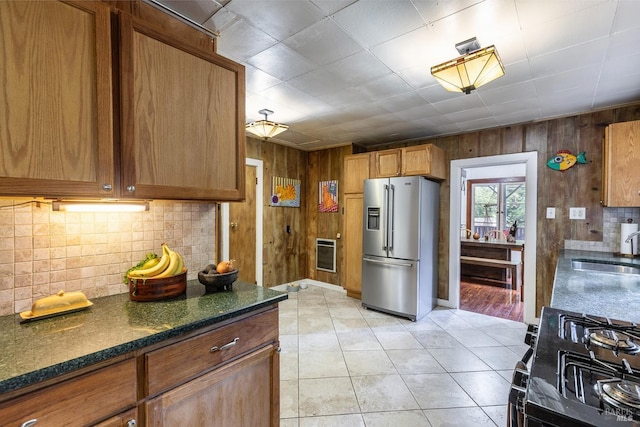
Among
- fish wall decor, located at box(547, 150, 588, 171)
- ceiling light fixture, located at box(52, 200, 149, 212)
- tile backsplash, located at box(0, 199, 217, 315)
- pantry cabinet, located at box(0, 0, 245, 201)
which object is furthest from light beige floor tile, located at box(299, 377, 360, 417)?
fish wall decor, located at box(547, 150, 588, 171)

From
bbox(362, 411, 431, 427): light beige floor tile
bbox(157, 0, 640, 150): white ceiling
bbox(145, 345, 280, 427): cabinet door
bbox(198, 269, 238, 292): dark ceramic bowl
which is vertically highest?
bbox(157, 0, 640, 150): white ceiling

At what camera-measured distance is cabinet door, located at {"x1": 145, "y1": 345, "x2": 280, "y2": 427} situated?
112cm

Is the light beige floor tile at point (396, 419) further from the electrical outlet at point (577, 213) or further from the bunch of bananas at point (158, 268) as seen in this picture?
the electrical outlet at point (577, 213)

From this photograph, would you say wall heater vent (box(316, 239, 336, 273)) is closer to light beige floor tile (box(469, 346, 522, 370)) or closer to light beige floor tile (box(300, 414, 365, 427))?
light beige floor tile (box(469, 346, 522, 370))

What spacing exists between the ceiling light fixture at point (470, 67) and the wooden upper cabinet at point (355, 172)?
211cm

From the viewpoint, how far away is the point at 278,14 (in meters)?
1.64

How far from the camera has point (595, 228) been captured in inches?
122

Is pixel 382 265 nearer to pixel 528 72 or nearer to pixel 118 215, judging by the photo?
pixel 528 72

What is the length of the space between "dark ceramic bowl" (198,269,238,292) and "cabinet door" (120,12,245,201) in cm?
42

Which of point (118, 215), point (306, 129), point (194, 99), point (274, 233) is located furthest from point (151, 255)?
point (274, 233)

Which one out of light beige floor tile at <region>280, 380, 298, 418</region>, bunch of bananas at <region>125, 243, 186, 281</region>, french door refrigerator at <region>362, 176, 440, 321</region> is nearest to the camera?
bunch of bananas at <region>125, 243, 186, 281</region>

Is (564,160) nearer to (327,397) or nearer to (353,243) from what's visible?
(353,243)

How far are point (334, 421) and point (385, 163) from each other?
9.75 ft

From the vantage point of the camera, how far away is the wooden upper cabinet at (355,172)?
13.7ft
